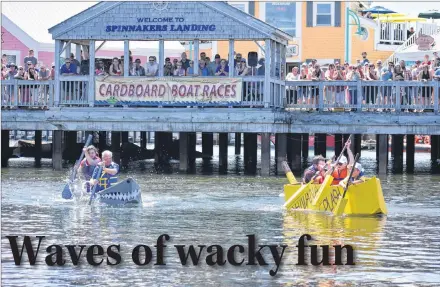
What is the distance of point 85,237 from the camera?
880 inches

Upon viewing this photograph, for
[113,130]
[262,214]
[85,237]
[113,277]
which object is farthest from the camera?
[113,130]

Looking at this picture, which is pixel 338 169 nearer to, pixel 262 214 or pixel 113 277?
pixel 262 214

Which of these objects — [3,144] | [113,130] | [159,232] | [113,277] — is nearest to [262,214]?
[159,232]

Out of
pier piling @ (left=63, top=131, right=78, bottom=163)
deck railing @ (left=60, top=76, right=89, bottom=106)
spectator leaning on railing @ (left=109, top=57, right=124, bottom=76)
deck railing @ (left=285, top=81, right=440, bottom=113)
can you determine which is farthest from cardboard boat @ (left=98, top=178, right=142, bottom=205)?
pier piling @ (left=63, top=131, right=78, bottom=163)

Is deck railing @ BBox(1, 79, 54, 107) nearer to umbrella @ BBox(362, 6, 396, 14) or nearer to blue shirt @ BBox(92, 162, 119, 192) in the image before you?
blue shirt @ BBox(92, 162, 119, 192)

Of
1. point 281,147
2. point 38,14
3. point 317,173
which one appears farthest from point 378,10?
point 317,173

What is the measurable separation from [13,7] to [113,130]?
20.3 m

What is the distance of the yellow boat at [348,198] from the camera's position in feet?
86.0

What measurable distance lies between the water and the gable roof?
400cm

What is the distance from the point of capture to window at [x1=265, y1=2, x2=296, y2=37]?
59375 millimetres

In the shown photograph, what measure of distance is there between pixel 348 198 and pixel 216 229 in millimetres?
3974

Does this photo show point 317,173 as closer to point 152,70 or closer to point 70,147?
point 152,70

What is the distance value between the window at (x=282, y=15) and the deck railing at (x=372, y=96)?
22.4m

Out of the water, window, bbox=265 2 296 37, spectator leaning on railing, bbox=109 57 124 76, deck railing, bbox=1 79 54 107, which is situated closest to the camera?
the water
